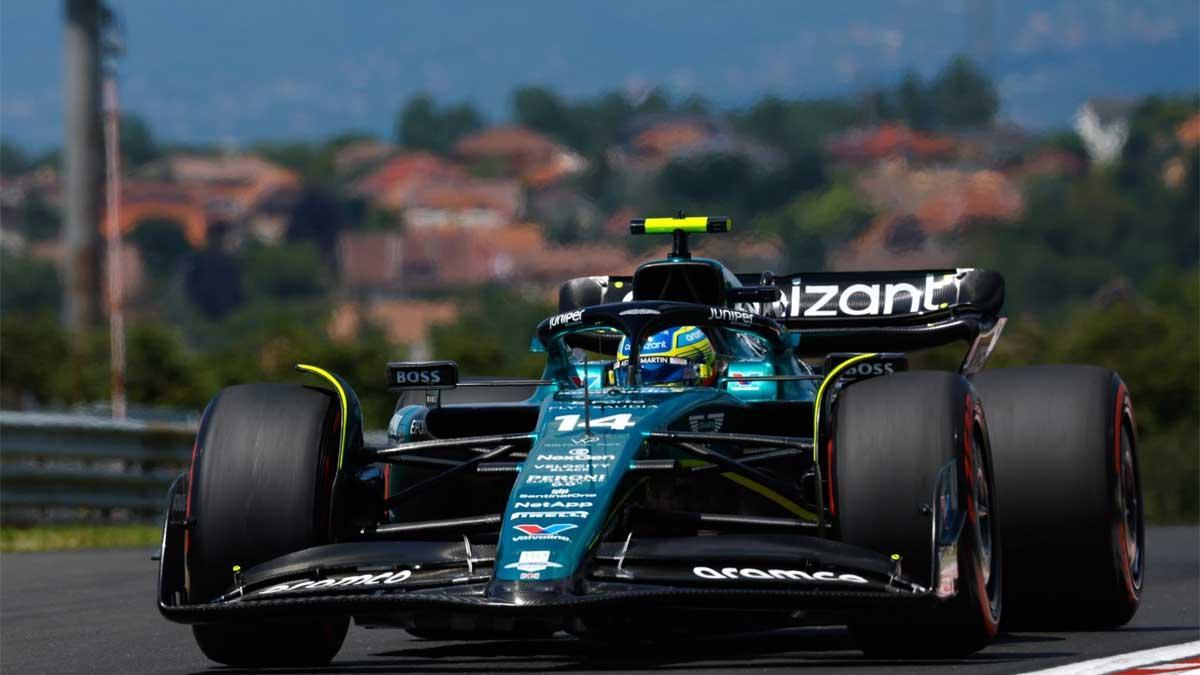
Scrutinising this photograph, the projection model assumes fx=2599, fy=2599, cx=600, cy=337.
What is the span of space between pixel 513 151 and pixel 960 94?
71.2 metres

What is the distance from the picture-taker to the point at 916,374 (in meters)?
8.64

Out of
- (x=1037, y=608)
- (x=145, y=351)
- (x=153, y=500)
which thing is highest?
(x=1037, y=608)

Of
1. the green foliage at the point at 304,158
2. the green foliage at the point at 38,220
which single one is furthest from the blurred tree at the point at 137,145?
the green foliage at the point at 38,220

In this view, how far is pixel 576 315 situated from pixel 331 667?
1670 mm

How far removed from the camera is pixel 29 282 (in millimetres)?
126875

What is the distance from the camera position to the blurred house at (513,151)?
143100 mm

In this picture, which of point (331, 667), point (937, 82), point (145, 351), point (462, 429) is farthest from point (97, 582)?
point (937, 82)

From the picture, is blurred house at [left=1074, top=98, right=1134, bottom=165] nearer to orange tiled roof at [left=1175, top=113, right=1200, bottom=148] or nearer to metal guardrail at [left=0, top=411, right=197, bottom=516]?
orange tiled roof at [left=1175, top=113, right=1200, bottom=148]

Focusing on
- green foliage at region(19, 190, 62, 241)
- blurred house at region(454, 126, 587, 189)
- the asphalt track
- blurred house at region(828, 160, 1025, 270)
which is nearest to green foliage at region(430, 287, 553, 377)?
blurred house at region(828, 160, 1025, 270)

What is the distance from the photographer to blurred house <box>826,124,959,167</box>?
3248 inches

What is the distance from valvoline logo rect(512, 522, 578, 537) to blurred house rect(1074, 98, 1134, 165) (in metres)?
110

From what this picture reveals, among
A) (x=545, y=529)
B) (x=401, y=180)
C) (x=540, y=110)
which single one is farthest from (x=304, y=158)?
(x=545, y=529)

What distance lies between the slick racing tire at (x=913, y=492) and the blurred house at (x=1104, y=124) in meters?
109

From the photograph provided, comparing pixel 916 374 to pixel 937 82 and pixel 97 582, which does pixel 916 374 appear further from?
pixel 937 82
